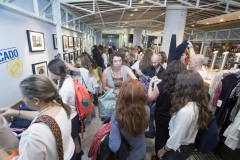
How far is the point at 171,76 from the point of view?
1493mm

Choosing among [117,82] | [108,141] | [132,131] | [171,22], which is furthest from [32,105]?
[171,22]

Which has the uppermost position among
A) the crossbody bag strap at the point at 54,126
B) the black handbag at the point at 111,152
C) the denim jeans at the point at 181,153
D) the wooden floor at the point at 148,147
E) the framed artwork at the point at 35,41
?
the framed artwork at the point at 35,41

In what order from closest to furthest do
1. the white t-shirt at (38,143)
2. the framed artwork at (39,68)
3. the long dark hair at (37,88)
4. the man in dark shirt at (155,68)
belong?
Result: the white t-shirt at (38,143)
the long dark hair at (37,88)
the man in dark shirt at (155,68)
the framed artwork at (39,68)

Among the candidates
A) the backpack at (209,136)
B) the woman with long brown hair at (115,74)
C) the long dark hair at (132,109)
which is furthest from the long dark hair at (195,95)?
the woman with long brown hair at (115,74)

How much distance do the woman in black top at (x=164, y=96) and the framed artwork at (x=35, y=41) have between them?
8.49 ft

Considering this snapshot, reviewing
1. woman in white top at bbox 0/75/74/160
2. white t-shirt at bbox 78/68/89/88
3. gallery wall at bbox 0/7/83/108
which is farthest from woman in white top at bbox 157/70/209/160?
gallery wall at bbox 0/7/83/108

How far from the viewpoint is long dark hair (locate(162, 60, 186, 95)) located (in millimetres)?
1482

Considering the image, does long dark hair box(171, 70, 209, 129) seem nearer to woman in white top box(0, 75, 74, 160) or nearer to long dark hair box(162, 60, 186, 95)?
long dark hair box(162, 60, 186, 95)

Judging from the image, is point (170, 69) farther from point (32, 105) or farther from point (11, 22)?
point (11, 22)

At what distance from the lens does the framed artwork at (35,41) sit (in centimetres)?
263

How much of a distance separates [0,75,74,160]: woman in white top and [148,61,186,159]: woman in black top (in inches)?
42.0

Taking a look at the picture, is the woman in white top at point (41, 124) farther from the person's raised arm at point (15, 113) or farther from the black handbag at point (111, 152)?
the person's raised arm at point (15, 113)

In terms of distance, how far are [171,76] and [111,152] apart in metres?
1.02

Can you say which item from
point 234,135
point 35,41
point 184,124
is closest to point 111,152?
point 184,124
